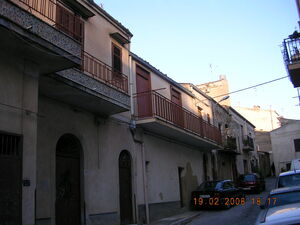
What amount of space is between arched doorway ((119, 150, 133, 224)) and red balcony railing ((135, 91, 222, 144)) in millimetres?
1991

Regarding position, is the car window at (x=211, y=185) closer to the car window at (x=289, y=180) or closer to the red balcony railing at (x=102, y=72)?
the car window at (x=289, y=180)

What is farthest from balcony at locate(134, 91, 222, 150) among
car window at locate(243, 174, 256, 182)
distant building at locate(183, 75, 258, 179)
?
car window at locate(243, 174, 256, 182)

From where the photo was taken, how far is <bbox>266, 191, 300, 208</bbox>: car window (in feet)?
22.6

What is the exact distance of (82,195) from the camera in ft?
36.0

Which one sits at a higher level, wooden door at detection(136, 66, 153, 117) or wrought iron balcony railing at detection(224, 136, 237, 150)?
wooden door at detection(136, 66, 153, 117)

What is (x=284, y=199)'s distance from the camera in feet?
23.0

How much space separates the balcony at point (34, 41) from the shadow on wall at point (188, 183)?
468 inches

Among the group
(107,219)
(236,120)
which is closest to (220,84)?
(236,120)

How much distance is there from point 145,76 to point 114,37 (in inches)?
124

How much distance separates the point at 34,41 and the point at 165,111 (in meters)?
9.49

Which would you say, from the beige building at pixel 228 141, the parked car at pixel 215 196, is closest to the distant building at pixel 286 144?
the beige building at pixel 228 141

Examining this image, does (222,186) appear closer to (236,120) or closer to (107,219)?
(107,219)

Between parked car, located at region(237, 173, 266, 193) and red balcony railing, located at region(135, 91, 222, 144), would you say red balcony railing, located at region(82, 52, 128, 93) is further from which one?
parked car, located at region(237, 173, 266, 193)

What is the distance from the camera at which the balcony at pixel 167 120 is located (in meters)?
14.9
